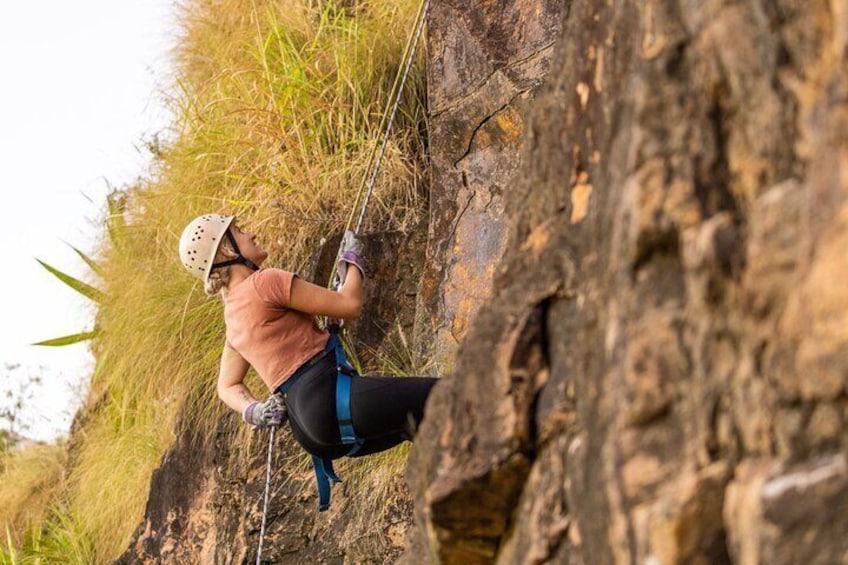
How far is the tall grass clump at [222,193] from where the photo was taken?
7.36 m

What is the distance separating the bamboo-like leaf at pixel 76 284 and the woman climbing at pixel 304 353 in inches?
156

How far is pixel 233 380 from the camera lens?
18.1 feet

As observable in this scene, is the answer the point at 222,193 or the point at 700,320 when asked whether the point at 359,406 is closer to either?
the point at 700,320

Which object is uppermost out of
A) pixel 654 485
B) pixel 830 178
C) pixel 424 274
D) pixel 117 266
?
pixel 117 266

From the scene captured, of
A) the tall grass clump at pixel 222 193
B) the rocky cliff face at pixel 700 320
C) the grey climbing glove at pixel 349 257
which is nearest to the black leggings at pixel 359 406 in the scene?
the grey climbing glove at pixel 349 257

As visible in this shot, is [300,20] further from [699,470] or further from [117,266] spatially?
[699,470]

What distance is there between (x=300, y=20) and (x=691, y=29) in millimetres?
6002

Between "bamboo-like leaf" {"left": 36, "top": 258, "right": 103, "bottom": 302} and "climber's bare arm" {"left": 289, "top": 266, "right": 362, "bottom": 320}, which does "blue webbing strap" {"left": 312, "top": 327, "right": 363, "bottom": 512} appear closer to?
"climber's bare arm" {"left": 289, "top": 266, "right": 362, "bottom": 320}

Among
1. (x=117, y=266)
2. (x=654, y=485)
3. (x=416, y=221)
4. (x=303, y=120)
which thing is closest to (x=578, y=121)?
(x=654, y=485)

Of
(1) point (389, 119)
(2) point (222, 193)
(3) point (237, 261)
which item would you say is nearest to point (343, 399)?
(3) point (237, 261)

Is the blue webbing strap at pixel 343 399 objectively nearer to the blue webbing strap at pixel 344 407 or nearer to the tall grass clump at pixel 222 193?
the blue webbing strap at pixel 344 407

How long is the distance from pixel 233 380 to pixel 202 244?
2.08 feet

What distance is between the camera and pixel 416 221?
22.9 feet

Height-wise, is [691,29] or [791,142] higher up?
[691,29]
